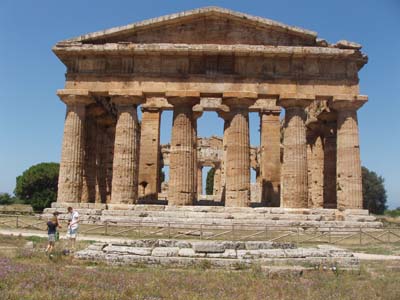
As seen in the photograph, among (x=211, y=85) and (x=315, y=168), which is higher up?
(x=211, y=85)

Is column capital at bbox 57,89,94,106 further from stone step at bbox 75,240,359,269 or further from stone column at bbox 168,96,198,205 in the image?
stone step at bbox 75,240,359,269

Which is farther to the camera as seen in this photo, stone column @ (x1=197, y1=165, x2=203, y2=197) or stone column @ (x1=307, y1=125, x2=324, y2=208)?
stone column @ (x1=197, y1=165, x2=203, y2=197)

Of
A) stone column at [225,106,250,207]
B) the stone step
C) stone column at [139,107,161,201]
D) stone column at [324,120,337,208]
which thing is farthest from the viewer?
stone column at [139,107,161,201]

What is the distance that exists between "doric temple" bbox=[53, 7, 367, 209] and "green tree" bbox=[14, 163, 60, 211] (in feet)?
84.2

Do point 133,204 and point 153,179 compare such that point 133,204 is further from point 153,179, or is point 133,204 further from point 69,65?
point 69,65

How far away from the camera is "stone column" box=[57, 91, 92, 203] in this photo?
996 inches

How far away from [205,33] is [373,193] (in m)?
51.8

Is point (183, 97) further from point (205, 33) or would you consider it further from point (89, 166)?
point (89, 166)

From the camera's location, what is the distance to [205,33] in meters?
26.4

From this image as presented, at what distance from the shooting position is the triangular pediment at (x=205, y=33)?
26094 millimetres

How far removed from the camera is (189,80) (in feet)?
85.0

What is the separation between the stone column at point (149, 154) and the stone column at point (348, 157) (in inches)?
503

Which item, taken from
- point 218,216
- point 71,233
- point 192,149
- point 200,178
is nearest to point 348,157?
point 218,216

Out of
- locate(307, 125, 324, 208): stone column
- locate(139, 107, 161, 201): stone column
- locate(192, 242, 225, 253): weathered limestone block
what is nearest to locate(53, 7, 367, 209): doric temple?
locate(139, 107, 161, 201): stone column
